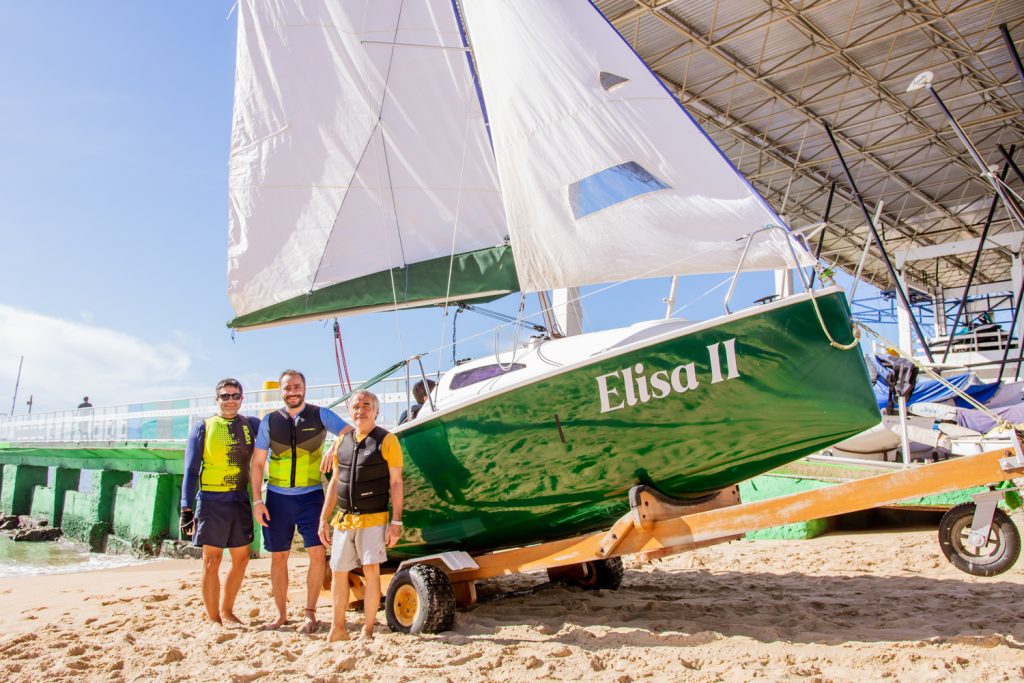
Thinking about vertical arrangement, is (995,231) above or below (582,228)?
above

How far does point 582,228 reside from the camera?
462 centimetres

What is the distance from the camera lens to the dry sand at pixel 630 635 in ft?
10.9

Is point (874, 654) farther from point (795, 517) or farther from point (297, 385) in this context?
point (297, 385)

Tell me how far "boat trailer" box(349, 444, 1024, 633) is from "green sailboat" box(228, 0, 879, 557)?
287mm

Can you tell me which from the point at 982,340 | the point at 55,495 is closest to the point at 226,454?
the point at 55,495

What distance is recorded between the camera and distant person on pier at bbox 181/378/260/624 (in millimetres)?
4734

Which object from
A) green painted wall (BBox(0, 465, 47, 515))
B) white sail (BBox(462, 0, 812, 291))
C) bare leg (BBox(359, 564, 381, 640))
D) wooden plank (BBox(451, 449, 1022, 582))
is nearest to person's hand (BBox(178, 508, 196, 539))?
bare leg (BBox(359, 564, 381, 640))

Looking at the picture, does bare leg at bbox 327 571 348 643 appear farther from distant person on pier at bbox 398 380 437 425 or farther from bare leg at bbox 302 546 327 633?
distant person on pier at bbox 398 380 437 425

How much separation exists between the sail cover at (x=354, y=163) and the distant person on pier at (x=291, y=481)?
1.88m

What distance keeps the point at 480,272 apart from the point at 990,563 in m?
4.17

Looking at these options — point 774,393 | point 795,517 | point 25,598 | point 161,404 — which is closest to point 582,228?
point 774,393

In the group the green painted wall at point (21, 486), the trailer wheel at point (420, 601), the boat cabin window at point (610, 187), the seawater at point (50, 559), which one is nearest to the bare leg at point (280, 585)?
the trailer wheel at point (420, 601)

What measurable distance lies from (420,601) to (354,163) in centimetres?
426

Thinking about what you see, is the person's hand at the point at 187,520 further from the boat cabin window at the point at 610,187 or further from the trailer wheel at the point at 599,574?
the boat cabin window at the point at 610,187
